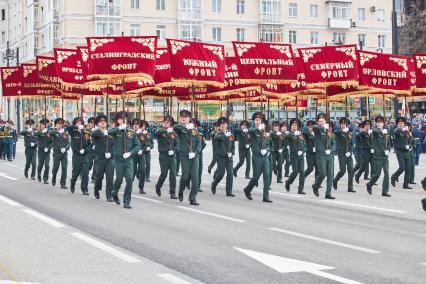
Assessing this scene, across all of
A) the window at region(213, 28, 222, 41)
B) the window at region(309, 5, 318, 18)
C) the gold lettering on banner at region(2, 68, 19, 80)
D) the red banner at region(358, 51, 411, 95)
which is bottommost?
the red banner at region(358, 51, 411, 95)

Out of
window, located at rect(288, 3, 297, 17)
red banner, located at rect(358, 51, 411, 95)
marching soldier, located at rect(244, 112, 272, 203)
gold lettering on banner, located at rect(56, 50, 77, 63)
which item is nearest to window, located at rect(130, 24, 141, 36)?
window, located at rect(288, 3, 297, 17)

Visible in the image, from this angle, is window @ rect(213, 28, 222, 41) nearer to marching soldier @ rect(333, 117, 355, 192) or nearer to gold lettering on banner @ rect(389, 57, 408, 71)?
gold lettering on banner @ rect(389, 57, 408, 71)

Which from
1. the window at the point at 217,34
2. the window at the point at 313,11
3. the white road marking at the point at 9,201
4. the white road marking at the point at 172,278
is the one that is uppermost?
the window at the point at 313,11

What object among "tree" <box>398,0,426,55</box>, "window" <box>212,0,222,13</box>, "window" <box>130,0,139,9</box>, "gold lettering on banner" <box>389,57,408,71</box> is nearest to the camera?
"gold lettering on banner" <box>389,57,408,71</box>

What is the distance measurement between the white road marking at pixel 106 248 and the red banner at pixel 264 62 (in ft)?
32.2

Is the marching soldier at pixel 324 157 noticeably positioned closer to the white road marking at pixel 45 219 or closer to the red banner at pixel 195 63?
the red banner at pixel 195 63

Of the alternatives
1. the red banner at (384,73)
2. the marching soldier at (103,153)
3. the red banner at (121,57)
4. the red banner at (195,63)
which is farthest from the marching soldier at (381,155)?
the marching soldier at (103,153)

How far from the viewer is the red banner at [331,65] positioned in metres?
20.0

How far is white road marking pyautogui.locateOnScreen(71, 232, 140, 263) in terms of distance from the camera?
29.8 ft

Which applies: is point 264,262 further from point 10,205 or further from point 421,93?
point 421,93

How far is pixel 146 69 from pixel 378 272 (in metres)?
10.7

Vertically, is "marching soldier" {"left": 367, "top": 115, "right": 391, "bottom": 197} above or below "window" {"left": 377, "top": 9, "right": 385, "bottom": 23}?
below

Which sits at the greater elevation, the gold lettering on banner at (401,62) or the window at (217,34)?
the window at (217,34)

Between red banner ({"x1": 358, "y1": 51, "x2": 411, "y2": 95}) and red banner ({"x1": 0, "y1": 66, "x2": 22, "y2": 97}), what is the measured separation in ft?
42.0
